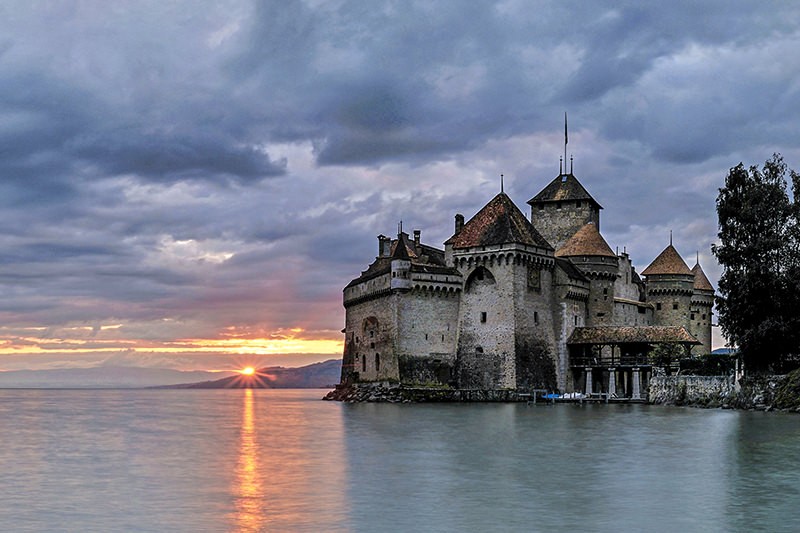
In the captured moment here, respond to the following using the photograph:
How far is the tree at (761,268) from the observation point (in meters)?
48.1

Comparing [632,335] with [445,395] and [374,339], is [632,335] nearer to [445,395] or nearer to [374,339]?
[445,395]

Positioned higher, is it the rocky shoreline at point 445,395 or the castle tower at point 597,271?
the castle tower at point 597,271

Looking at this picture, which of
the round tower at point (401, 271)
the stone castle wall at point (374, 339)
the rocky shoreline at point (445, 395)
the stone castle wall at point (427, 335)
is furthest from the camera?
the stone castle wall at point (374, 339)

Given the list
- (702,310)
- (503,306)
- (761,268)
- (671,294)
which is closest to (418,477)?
(761,268)

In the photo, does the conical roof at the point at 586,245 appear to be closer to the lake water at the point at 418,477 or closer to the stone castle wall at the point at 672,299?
the stone castle wall at the point at 672,299

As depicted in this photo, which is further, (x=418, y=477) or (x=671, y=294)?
(x=671, y=294)

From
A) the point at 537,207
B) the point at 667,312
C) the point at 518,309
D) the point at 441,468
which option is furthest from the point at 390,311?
the point at 441,468

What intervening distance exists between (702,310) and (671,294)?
6074 millimetres

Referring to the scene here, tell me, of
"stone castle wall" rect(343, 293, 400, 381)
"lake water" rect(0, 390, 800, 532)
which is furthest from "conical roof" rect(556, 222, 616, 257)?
"lake water" rect(0, 390, 800, 532)

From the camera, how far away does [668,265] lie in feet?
263

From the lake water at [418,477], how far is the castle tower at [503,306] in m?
18.2

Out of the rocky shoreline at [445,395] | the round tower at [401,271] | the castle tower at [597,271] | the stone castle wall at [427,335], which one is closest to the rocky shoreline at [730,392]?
the rocky shoreline at [445,395]

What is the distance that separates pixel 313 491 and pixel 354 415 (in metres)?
28.9

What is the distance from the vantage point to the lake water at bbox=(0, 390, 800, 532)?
1881 centimetres
